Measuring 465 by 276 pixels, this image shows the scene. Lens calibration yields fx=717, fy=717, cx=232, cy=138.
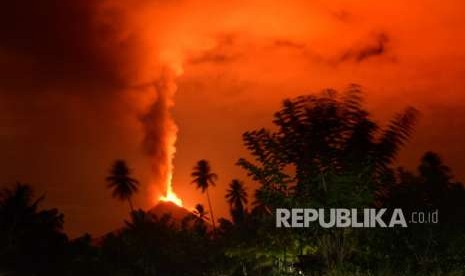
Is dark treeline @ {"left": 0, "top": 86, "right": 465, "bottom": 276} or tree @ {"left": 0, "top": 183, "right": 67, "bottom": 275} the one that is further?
tree @ {"left": 0, "top": 183, "right": 67, "bottom": 275}

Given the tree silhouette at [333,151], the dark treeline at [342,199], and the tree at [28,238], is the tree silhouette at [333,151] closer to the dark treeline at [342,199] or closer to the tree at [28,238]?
the dark treeline at [342,199]

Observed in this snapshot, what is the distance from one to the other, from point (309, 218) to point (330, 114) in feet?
7.95

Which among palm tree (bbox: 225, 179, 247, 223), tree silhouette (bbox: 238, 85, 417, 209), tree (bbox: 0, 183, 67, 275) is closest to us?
tree silhouette (bbox: 238, 85, 417, 209)

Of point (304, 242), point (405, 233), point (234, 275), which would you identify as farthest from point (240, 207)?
point (304, 242)

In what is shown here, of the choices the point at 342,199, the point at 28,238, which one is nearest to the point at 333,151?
the point at 342,199

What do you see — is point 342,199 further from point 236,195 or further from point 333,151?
point 236,195

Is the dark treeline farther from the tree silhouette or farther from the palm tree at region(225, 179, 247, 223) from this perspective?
the palm tree at region(225, 179, 247, 223)

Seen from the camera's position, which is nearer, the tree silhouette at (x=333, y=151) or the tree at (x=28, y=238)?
the tree silhouette at (x=333, y=151)

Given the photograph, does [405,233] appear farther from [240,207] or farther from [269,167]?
[240,207]

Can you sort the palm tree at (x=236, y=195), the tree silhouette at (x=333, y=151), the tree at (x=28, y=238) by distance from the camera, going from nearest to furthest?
the tree silhouette at (x=333, y=151) < the tree at (x=28, y=238) < the palm tree at (x=236, y=195)

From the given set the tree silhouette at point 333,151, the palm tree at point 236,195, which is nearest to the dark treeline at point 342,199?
the tree silhouette at point 333,151

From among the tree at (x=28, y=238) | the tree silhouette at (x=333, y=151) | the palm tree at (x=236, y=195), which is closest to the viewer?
the tree silhouette at (x=333, y=151)

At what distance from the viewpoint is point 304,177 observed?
1543 centimetres

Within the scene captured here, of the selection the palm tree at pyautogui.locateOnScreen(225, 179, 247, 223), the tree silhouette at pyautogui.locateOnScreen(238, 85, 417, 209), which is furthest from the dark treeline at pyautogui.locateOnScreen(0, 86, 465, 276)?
the palm tree at pyautogui.locateOnScreen(225, 179, 247, 223)
